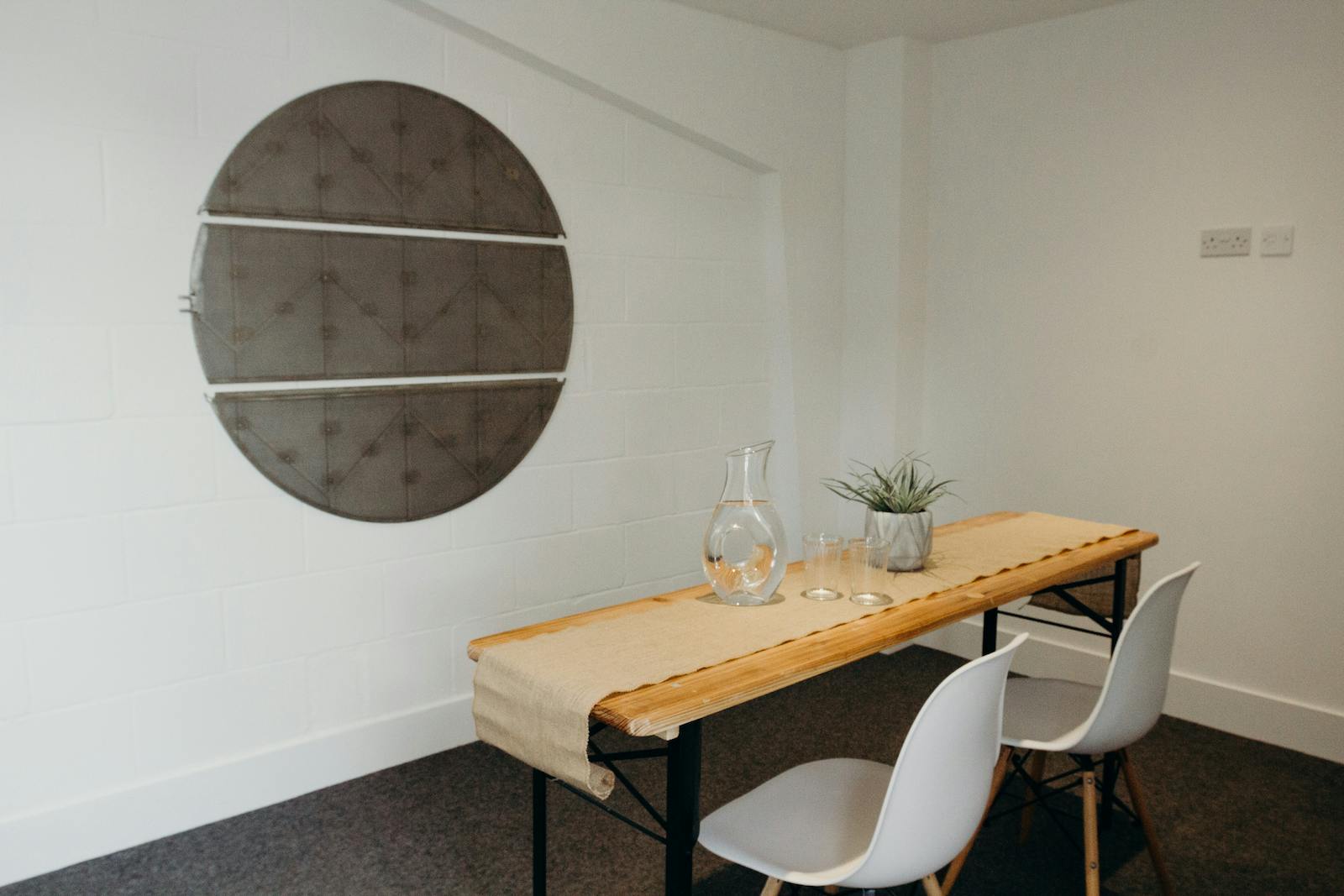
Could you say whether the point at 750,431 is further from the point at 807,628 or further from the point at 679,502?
the point at 807,628

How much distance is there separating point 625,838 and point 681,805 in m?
1.08

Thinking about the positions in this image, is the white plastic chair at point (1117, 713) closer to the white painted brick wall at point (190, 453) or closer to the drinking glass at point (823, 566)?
the drinking glass at point (823, 566)

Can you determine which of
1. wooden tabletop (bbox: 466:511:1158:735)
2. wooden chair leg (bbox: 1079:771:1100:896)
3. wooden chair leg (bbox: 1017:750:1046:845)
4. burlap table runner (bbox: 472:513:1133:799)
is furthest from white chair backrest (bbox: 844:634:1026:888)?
wooden chair leg (bbox: 1017:750:1046:845)

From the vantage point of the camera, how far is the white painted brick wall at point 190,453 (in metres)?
2.44

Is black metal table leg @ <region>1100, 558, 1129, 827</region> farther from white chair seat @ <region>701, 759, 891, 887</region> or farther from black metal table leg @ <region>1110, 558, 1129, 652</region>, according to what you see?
white chair seat @ <region>701, 759, 891, 887</region>

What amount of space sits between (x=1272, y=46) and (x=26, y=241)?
3381 mm

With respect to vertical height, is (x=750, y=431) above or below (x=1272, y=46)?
below

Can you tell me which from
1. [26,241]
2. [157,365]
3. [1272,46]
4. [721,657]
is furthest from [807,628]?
[1272,46]

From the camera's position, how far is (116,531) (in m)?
2.56

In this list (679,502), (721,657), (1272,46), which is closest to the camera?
(721,657)

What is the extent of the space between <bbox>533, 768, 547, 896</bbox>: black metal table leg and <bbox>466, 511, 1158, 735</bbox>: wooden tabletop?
28cm

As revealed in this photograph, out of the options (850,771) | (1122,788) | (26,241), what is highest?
(26,241)

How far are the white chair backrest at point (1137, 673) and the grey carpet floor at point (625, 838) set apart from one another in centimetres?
54

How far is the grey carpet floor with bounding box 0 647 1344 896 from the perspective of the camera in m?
2.48
